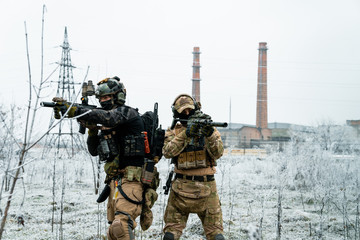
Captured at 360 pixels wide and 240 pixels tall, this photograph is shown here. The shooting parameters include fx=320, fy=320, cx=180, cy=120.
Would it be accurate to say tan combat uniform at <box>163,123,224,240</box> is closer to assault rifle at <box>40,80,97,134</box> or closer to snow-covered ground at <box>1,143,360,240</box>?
snow-covered ground at <box>1,143,360,240</box>

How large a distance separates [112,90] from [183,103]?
80 centimetres

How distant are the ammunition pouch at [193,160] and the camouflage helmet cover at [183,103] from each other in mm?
499

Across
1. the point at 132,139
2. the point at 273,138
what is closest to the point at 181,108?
the point at 132,139

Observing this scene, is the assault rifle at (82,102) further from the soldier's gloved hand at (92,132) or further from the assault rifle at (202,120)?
the assault rifle at (202,120)

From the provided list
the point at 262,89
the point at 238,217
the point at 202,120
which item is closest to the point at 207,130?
the point at 202,120

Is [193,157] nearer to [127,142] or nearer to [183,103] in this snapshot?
[183,103]

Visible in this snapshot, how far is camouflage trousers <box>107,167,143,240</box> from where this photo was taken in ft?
9.80

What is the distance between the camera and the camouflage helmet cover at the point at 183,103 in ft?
11.8

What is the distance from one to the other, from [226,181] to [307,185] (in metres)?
2.90

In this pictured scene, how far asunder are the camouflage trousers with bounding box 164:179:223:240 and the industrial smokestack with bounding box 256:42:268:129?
31.0 metres

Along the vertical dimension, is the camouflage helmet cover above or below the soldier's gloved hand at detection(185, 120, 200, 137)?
above

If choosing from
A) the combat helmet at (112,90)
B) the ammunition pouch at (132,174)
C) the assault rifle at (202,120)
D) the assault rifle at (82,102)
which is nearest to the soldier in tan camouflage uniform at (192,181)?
the assault rifle at (202,120)

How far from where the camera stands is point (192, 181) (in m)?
3.54

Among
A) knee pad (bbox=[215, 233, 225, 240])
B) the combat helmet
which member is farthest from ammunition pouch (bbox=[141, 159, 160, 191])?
knee pad (bbox=[215, 233, 225, 240])
